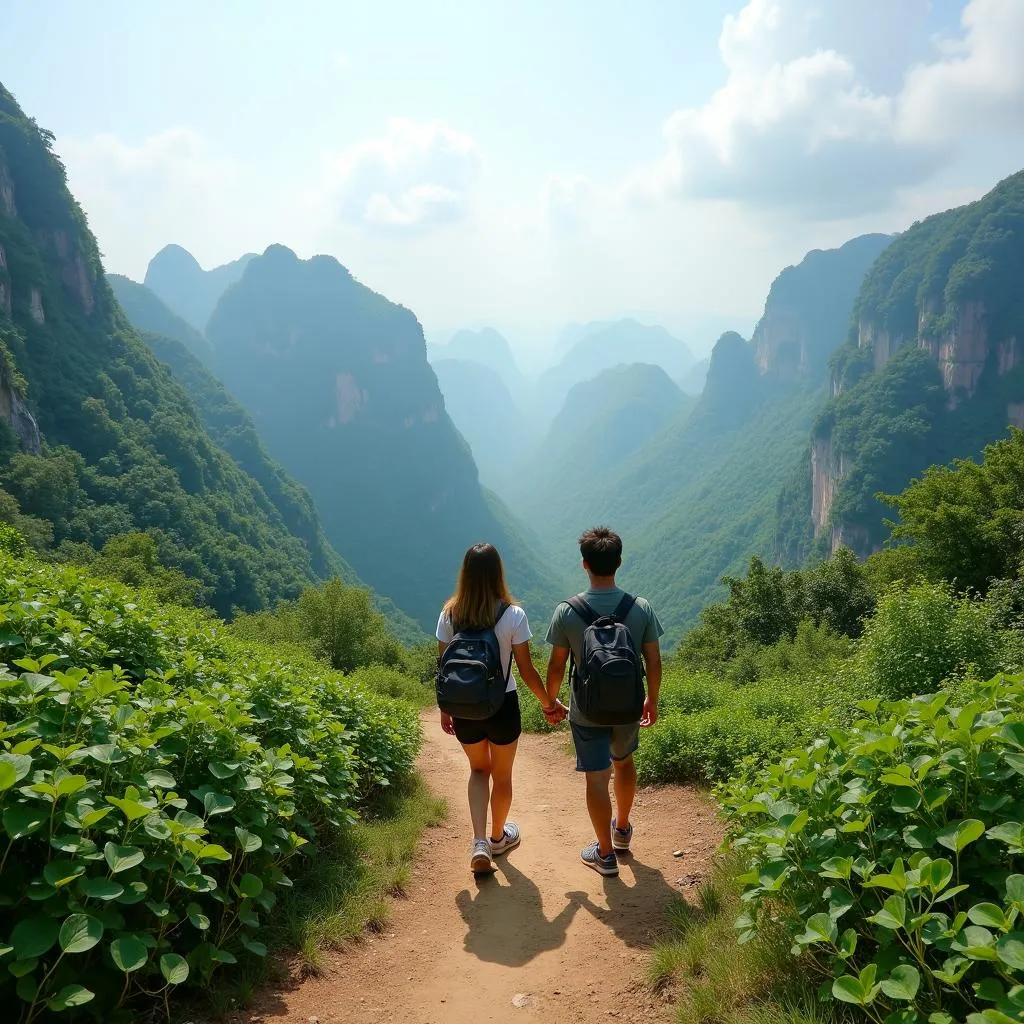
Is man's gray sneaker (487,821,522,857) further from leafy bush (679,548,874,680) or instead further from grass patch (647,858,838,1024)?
leafy bush (679,548,874,680)

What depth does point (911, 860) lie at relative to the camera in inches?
78.5

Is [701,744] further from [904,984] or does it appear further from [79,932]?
[79,932]

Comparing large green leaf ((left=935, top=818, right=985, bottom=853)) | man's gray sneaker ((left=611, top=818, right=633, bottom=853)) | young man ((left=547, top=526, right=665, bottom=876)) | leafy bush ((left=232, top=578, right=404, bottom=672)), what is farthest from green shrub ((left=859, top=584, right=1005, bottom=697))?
leafy bush ((left=232, top=578, right=404, bottom=672))

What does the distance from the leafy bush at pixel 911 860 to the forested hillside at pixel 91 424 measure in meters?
35.3

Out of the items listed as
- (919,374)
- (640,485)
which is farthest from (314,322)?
(919,374)

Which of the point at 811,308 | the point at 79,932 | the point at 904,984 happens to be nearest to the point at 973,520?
the point at 904,984

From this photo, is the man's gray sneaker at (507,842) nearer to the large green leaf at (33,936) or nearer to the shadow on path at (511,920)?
the shadow on path at (511,920)

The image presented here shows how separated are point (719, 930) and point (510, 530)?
13443 cm

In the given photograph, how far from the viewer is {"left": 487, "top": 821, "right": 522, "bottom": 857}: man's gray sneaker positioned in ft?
15.1

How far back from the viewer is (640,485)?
532 feet

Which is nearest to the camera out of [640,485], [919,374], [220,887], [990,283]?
[220,887]

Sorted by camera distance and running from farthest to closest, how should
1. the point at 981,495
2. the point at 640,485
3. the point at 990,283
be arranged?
the point at 640,485
the point at 990,283
the point at 981,495

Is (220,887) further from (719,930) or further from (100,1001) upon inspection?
(719,930)

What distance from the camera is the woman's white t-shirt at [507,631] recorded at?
164 inches
